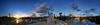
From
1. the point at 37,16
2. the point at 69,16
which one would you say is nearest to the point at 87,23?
the point at 69,16

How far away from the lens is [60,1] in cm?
164

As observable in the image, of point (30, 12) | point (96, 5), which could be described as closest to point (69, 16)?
point (96, 5)

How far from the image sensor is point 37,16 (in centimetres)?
161

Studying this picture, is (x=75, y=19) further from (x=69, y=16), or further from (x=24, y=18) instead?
(x=24, y=18)

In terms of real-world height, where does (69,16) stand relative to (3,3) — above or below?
below

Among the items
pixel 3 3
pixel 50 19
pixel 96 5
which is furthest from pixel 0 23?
pixel 96 5

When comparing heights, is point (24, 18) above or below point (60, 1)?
below

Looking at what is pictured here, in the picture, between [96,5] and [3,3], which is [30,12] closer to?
[3,3]

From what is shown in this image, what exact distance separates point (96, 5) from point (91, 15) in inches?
5.1

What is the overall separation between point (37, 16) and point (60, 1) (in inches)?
12.6

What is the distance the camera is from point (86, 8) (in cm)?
161

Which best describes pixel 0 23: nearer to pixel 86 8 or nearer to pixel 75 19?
pixel 75 19

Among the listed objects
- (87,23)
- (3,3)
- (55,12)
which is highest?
(3,3)

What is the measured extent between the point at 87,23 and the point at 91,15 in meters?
0.10
